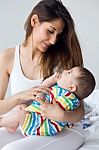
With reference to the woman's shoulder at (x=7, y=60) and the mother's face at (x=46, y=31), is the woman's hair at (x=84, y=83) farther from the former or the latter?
the woman's shoulder at (x=7, y=60)

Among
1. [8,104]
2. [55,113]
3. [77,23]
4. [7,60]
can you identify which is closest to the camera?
[55,113]

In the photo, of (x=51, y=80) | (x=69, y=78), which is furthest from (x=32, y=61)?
(x=69, y=78)

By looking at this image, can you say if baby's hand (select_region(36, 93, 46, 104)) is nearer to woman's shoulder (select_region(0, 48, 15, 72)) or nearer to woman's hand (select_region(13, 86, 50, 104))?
woman's hand (select_region(13, 86, 50, 104))

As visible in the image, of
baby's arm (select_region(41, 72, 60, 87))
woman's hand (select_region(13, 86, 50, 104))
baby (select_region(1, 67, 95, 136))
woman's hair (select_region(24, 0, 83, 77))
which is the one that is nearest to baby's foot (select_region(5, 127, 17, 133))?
baby (select_region(1, 67, 95, 136))

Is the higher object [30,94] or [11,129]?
[30,94]

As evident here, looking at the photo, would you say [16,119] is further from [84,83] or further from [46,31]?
[46,31]

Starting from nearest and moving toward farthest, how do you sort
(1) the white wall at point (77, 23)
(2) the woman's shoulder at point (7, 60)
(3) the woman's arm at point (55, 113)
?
(3) the woman's arm at point (55, 113)
(2) the woman's shoulder at point (7, 60)
(1) the white wall at point (77, 23)

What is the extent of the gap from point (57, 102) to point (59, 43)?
1.52 ft

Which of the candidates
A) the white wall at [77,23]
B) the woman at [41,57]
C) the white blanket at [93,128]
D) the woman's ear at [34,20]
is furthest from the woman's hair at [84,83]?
the white wall at [77,23]

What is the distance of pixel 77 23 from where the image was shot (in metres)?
2.70

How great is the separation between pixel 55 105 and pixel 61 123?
9 cm

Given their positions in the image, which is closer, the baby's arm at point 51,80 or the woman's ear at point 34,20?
the baby's arm at point 51,80

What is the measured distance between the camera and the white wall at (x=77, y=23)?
2664 millimetres

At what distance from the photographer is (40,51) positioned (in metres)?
1.74
